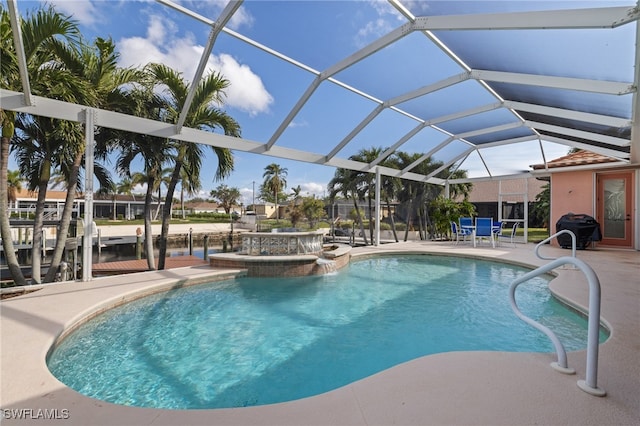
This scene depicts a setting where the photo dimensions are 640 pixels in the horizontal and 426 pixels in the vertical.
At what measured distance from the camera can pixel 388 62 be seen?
7.39 metres

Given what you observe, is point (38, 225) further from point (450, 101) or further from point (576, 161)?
point (576, 161)

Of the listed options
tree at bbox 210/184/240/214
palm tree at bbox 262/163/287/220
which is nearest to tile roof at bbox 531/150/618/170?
palm tree at bbox 262/163/287/220

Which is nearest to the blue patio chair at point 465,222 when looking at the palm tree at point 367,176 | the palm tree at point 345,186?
the palm tree at point 367,176

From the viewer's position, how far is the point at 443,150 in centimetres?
1485

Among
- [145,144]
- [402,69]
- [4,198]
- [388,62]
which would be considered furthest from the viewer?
[145,144]

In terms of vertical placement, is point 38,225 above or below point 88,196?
below

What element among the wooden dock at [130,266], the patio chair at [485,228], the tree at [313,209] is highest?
the tree at [313,209]

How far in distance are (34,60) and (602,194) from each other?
61.4 feet

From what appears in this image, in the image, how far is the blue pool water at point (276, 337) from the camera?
3.26 meters

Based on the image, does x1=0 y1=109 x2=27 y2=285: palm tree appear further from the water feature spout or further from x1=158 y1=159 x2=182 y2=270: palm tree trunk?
the water feature spout

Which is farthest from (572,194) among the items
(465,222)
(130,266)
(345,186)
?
(130,266)

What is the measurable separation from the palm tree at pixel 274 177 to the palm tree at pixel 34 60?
34648 millimetres

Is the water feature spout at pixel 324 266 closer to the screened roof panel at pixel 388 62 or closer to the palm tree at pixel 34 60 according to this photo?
the screened roof panel at pixel 388 62

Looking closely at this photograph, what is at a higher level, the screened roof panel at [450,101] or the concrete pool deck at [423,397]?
the screened roof panel at [450,101]
